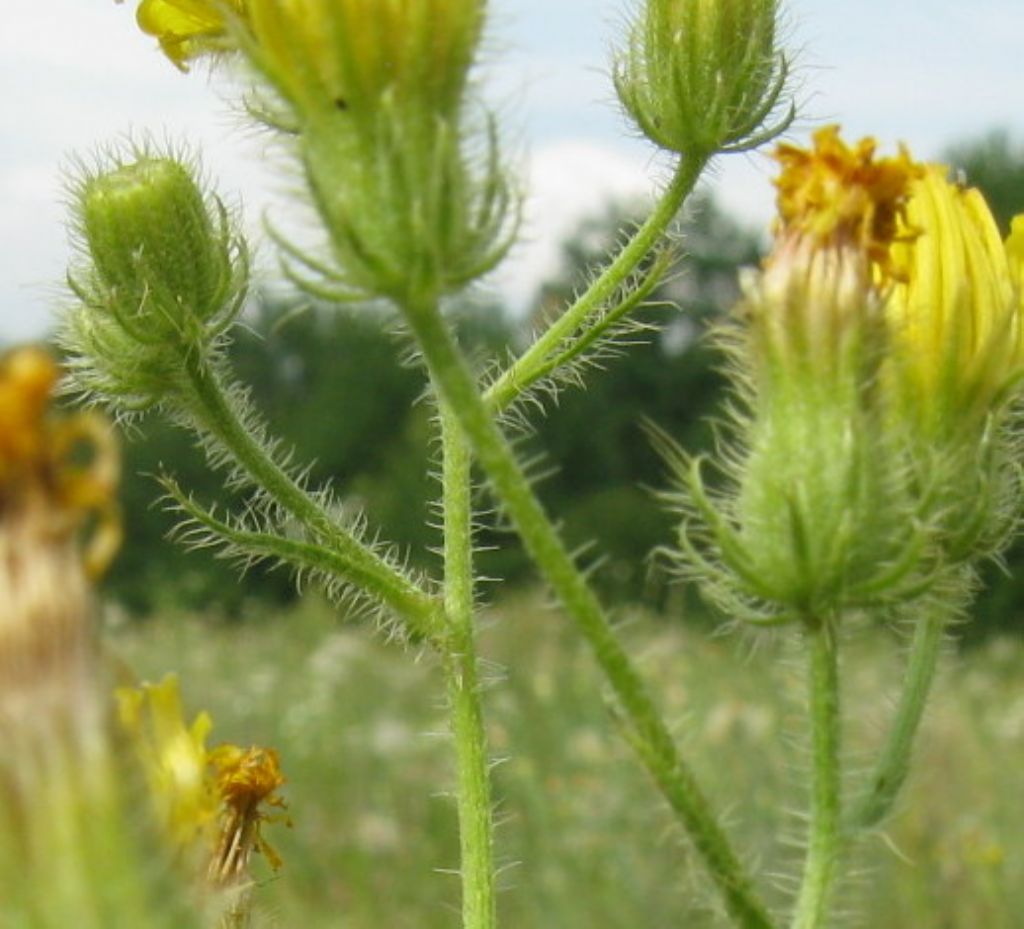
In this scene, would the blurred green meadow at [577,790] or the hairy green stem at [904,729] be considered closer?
the hairy green stem at [904,729]

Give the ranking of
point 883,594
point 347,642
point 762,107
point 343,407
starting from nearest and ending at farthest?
point 883,594, point 762,107, point 347,642, point 343,407

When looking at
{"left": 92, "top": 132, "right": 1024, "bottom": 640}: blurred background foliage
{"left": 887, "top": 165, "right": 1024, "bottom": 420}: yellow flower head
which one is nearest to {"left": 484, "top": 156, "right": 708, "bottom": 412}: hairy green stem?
{"left": 887, "top": 165, "right": 1024, "bottom": 420}: yellow flower head

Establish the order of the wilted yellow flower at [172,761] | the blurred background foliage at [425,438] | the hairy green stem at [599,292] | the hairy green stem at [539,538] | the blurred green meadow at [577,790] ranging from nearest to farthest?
1. the wilted yellow flower at [172,761]
2. the hairy green stem at [539,538]
3. the hairy green stem at [599,292]
4. the blurred green meadow at [577,790]
5. the blurred background foliage at [425,438]

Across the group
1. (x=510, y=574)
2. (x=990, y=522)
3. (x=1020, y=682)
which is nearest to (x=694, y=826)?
(x=990, y=522)

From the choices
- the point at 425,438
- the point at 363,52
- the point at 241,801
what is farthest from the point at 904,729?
the point at 425,438

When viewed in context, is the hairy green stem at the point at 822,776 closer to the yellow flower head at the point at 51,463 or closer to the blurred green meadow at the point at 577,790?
the yellow flower head at the point at 51,463

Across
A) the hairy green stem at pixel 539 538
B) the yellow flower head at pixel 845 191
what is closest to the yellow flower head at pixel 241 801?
the hairy green stem at pixel 539 538

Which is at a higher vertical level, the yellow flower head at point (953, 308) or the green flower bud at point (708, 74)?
the green flower bud at point (708, 74)

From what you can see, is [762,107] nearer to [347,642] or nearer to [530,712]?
[530,712]
